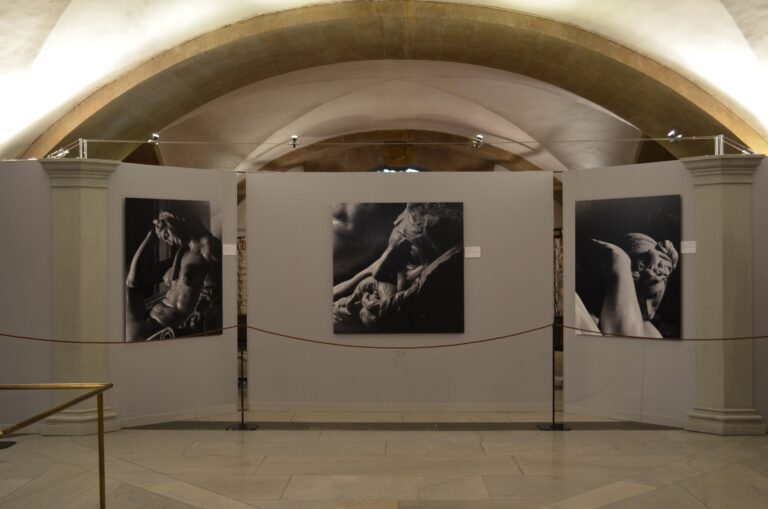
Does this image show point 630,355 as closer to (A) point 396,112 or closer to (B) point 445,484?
(B) point 445,484

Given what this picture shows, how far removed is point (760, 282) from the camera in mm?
9180

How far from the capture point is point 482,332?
10.4 metres

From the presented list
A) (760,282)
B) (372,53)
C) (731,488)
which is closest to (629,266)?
(760,282)

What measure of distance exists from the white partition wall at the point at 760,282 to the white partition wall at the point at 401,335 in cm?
237

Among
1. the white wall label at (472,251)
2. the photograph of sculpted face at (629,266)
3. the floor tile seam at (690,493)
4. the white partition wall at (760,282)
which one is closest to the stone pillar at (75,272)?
the white wall label at (472,251)

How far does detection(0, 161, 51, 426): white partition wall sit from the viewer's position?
9227 millimetres

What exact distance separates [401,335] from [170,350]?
279cm

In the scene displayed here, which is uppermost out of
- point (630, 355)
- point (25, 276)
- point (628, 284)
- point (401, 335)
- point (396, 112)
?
point (396, 112)

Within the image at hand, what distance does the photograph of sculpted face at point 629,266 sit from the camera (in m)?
9.49

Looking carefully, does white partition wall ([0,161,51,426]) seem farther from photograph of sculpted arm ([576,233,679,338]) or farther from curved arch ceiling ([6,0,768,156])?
photograph of sculpted arm ([576,233,679,338])

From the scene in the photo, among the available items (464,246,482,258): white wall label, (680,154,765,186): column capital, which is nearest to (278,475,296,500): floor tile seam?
(464,246,482,258): white wall label

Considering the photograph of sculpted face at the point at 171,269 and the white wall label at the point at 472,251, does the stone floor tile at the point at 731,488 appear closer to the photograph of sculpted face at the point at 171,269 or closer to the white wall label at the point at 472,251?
the white wall label at the point at 472,251

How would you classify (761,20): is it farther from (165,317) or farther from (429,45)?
(165,317)

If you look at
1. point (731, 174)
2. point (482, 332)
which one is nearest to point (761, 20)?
point (731, 174)
